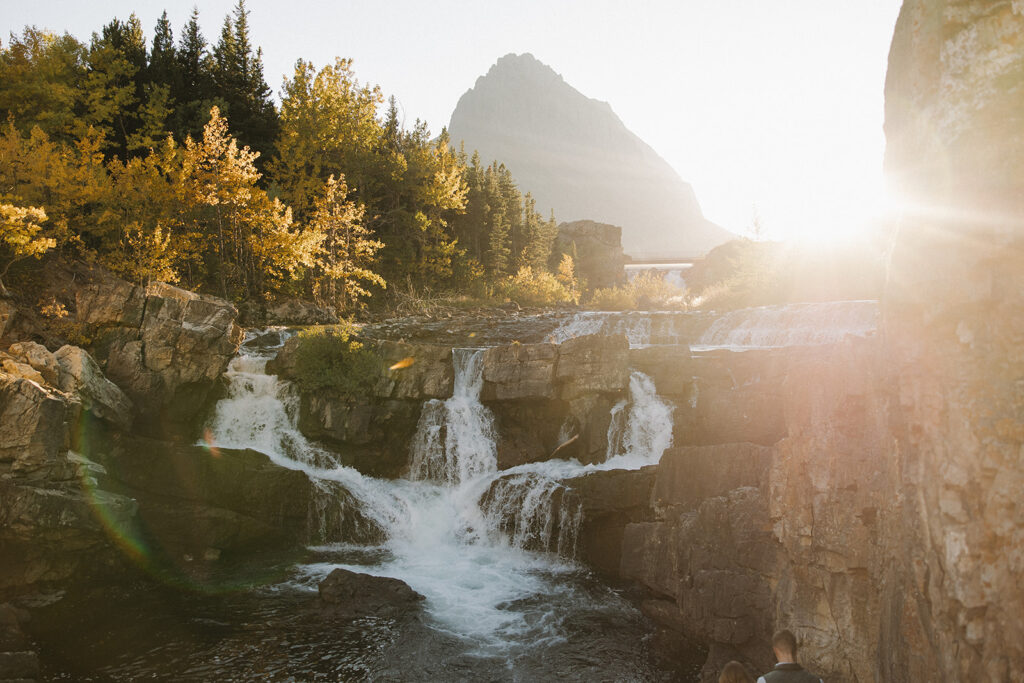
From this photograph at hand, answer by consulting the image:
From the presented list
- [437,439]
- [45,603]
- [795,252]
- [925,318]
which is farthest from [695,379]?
[795,252]

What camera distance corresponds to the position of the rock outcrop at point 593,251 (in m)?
59.3

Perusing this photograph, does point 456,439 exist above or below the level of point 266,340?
below

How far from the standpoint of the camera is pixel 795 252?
121 feet

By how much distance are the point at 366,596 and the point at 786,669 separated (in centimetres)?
865

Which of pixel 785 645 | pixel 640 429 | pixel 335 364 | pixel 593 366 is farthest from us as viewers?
pixel 335 364

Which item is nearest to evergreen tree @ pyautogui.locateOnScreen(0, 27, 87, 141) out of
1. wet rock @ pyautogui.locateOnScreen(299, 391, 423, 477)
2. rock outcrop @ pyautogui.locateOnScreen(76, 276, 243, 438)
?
rock outcrop @ pyautogui.locateOnScreen(76, 276, 243, 438)

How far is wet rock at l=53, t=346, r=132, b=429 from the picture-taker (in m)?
14.4

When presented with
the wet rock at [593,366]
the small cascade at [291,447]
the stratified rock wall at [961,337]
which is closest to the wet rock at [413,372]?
the small cascade at [291,447]

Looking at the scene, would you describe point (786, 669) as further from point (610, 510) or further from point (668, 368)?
point (668, 368)

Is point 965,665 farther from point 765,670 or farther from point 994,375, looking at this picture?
point 765,670

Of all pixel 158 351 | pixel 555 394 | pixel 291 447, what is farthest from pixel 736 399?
pixel 158 351

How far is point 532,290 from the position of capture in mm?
42000

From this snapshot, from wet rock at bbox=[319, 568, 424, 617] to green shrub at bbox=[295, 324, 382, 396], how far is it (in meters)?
7.72

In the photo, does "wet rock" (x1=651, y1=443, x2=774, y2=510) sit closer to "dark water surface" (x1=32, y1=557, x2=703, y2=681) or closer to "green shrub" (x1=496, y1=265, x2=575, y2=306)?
"dark water surface" (x1=32, y1=557, x2=703, y2=681)
